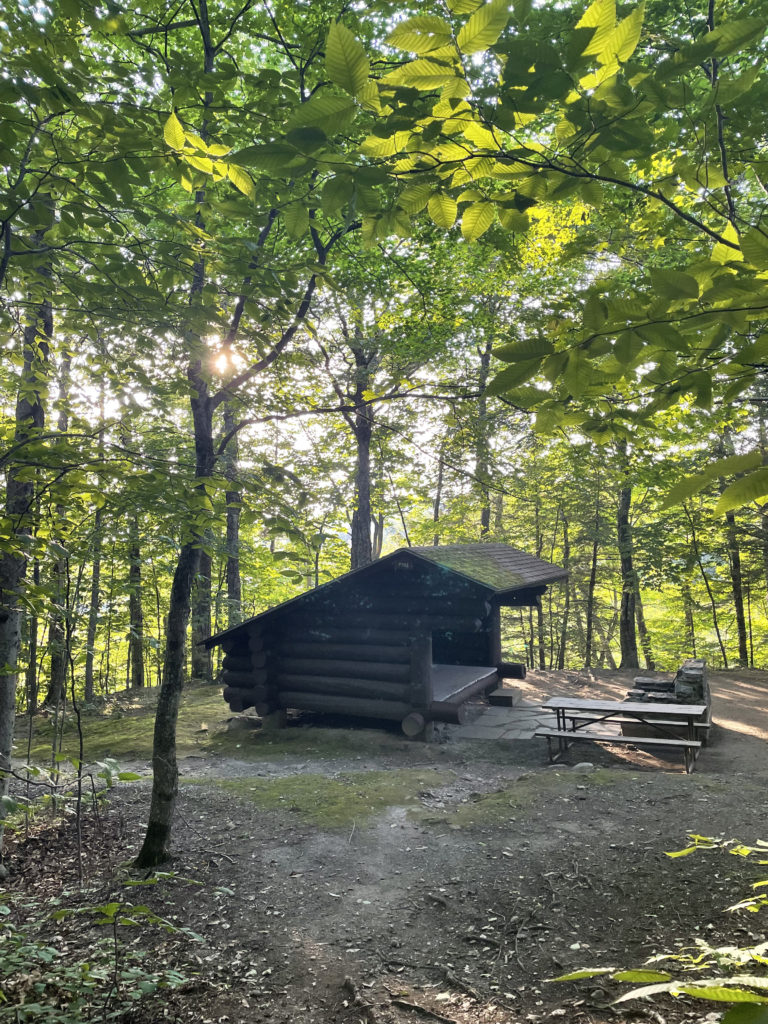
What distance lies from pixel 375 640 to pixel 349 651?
0.56 metres

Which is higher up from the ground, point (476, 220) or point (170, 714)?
point (476, 220)

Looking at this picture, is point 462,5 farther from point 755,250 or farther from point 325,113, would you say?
point 755,250

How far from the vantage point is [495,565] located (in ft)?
38.6

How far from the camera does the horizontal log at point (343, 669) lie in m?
10.2

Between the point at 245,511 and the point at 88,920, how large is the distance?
10.7 ft

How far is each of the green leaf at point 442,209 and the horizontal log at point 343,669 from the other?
8987mm

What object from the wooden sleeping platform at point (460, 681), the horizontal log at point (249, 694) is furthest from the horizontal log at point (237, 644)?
the wooden sleeping platform at point (460, 681)

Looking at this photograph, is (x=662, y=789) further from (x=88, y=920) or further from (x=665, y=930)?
(x=88, y=920)

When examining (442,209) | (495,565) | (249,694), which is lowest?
(249,694)

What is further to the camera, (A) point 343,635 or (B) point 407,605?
(A) point 343,635

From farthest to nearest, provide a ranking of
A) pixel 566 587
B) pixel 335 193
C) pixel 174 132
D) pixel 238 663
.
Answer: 1. pixel 566 587
2. pixel 238 663
3. pixel 174 132
4. pixel 335 193

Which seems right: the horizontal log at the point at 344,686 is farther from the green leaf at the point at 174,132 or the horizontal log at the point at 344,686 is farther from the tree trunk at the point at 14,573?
the green leaf at the point at 174,132

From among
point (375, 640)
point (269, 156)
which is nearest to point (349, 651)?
point (375, 640)

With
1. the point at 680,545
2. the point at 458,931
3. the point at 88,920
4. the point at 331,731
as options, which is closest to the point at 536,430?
the point at 458,931
